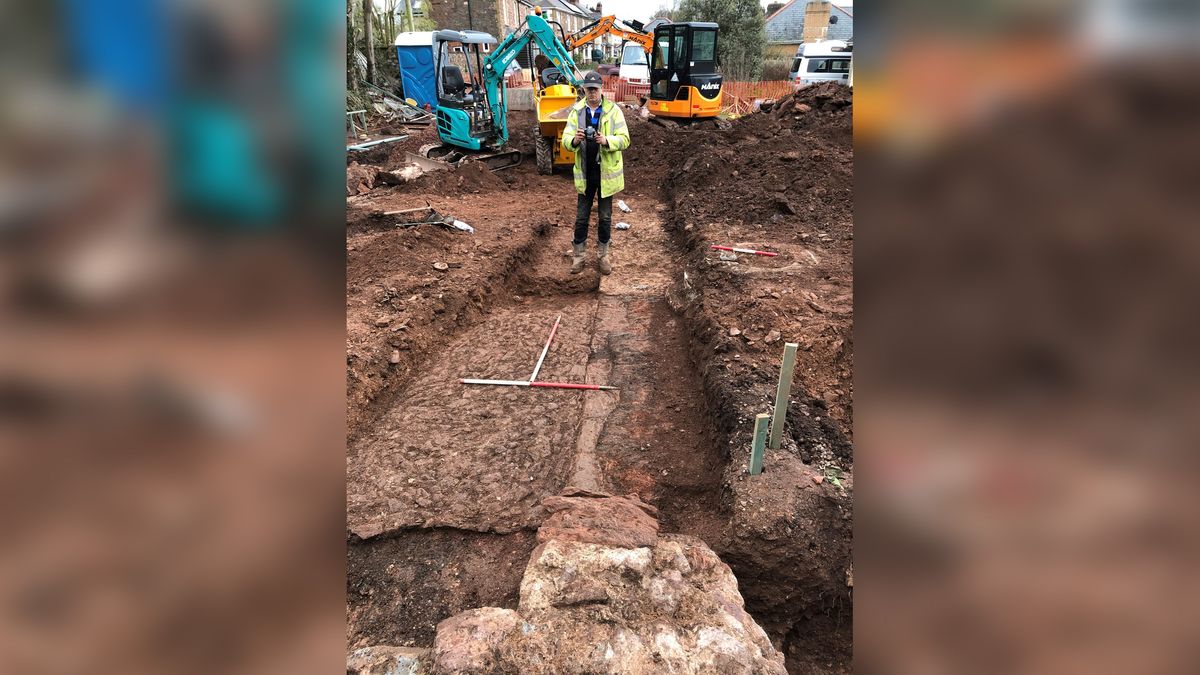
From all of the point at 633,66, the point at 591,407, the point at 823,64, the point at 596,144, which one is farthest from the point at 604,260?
the point at 633,66

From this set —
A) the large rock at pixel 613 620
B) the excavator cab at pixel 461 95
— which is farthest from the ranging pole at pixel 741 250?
the excavator cab at pixel 461 95

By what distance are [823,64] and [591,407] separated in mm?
20875

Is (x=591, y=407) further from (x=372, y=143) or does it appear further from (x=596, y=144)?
(x=372, y=143)

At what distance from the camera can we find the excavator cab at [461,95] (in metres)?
13.4

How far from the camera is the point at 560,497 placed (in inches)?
139

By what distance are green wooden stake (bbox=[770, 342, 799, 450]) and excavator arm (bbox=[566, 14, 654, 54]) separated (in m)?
13.0

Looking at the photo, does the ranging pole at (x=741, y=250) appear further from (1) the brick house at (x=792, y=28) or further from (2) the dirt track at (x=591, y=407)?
(1) the brick house at (x=792, y=28)

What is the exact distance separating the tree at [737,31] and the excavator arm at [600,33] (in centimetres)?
1732

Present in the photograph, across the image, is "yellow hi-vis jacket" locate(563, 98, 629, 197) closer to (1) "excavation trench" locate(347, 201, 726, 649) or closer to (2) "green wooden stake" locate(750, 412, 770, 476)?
(1) "excavation trench" locate(347, 201, 726, 649)
